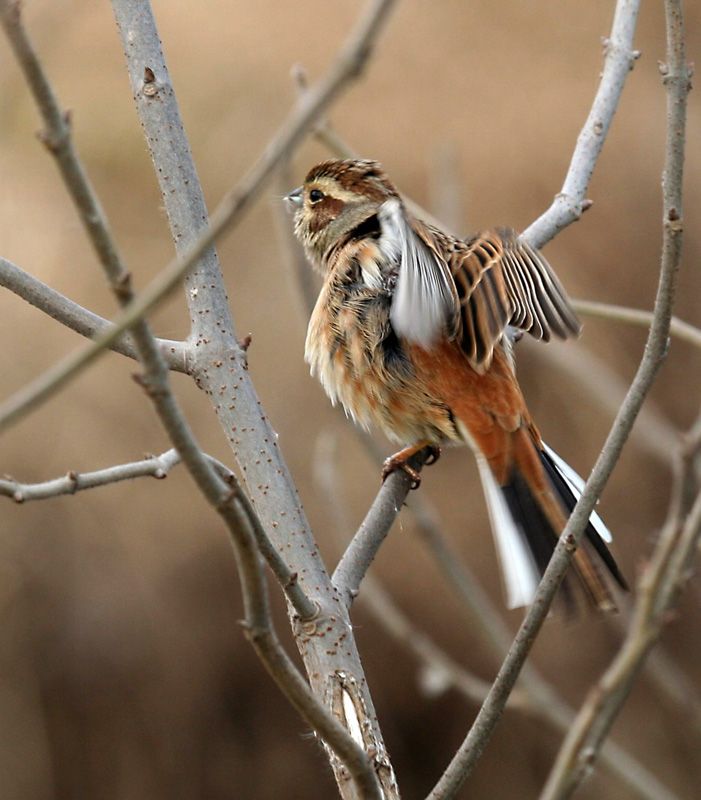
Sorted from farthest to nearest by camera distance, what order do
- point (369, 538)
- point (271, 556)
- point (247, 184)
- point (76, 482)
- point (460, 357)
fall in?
point (460, 357) < point (369, 538) < point (76, 482) < point (271, 556) < point (247, 184)

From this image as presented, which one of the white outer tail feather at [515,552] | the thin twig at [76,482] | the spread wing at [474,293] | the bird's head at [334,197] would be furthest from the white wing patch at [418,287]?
the thin twig at [76,482]

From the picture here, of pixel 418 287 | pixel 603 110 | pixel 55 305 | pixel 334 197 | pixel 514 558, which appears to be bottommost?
pixel 514 558

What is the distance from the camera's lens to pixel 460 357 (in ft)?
9.27

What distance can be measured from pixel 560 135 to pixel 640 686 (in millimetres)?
3615

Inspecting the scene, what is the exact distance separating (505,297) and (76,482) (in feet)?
4.22

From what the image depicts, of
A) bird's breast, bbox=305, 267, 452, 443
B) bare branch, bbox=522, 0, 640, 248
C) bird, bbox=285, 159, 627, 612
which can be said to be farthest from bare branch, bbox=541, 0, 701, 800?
bird's breast, bbox=305, 267, 452, 443

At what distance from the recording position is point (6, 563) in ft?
18.3

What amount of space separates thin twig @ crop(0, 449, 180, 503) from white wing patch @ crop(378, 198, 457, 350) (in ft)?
2.57

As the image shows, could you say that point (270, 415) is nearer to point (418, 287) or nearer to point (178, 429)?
point (418, 287)

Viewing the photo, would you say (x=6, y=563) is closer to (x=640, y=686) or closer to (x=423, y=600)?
(x=423, y=600)

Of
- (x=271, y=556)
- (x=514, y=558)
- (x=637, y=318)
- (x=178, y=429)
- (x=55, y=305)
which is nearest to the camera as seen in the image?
(x=178, y=429)

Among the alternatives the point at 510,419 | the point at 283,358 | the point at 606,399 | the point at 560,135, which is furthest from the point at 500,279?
the point at 560,135

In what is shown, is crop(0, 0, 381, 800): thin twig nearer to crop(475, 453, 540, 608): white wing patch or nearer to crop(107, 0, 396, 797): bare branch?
crop(107, 0, 396, 797): bare branch

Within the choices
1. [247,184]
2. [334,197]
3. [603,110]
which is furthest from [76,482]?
[334,197]
